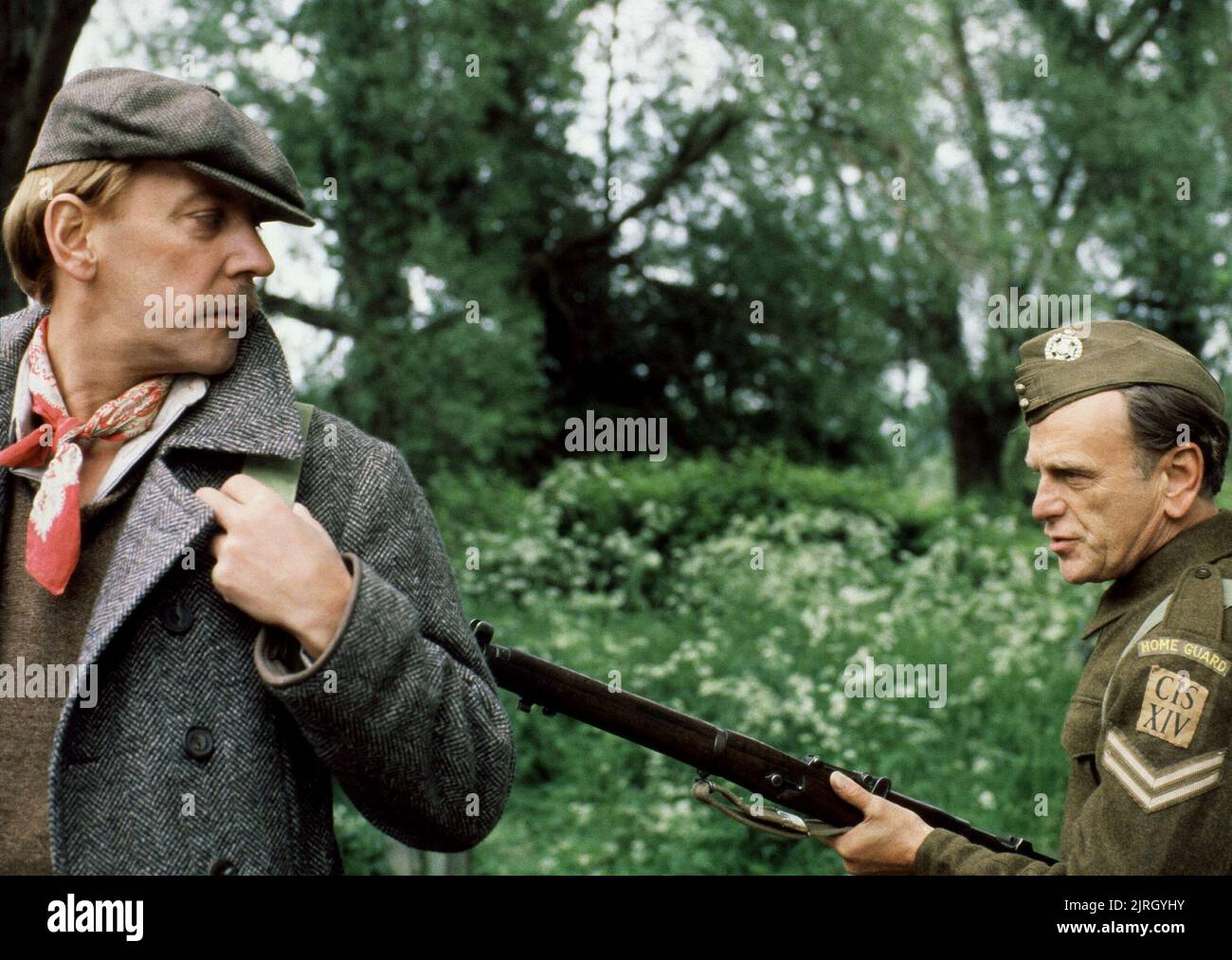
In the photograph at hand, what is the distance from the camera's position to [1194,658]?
1978 mm

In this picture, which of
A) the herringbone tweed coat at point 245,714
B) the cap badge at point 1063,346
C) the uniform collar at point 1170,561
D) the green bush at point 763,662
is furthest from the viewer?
the green bush at point 763,662

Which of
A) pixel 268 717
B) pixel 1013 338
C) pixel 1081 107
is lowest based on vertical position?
pixel 268 717

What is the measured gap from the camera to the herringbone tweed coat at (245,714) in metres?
1.92

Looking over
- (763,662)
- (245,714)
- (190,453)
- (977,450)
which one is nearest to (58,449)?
(190,453)

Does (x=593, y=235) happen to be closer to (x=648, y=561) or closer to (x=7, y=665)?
(x=648, y=561)

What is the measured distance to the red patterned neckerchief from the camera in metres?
2.01

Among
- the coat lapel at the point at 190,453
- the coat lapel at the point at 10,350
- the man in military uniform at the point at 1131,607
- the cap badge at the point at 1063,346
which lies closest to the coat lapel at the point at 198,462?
the coat lapel at the point at 190,453

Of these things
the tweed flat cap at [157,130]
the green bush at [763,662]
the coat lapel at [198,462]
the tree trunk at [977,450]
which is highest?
the tree trunk at [977,450]

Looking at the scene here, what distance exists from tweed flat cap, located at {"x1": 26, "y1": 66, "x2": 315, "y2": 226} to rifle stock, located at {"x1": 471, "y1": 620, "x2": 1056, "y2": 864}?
87 centimetres

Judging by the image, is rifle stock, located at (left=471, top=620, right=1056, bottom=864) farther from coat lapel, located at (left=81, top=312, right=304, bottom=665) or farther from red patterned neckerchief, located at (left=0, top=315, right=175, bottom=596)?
red patterned neckerchief, located at (left=0, top=315, right=175, bottom=596)

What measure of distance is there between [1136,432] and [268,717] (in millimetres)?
1498

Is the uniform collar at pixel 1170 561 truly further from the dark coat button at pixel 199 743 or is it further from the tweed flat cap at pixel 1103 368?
the dark coat button at pixel 199 743

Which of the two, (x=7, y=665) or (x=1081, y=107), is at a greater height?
(x=1081, y=107)
